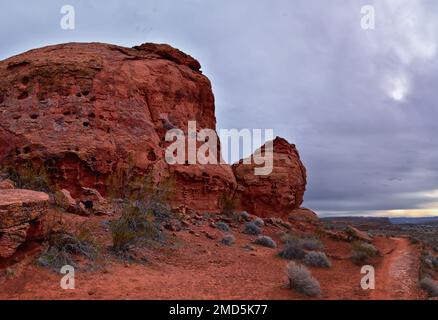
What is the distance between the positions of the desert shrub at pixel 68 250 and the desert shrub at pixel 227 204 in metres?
10.6

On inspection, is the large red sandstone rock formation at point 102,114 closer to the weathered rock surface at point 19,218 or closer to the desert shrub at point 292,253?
the weathered rock surface at point 19,218

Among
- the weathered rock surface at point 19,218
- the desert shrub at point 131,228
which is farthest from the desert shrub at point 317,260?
the weathered rock surface at point 19,218

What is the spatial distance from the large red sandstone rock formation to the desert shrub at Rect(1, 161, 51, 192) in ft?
0.90

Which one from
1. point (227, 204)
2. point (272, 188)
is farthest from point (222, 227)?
point (272, 188)

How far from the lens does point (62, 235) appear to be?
764cm

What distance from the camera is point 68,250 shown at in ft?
24.8

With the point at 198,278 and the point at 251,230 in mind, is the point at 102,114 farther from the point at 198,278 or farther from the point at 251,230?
the point at 198,278

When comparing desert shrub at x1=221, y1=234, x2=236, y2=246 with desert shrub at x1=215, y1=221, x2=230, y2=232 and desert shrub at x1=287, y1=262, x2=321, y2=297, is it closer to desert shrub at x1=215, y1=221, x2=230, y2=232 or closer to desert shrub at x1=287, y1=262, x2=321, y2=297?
desert shrub at x1=215, y1=221, x2=230, y2=232

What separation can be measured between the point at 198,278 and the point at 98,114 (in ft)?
31.3

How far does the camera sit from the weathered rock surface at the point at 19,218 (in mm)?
6064

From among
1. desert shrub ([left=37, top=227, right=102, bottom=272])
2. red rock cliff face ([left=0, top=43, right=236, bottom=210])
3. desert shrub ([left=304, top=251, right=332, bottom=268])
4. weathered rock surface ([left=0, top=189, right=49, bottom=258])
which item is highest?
red rock cliff face ([left=0, top=43, right=236, bottom=210])

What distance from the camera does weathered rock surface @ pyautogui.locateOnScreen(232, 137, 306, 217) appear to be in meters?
22.5

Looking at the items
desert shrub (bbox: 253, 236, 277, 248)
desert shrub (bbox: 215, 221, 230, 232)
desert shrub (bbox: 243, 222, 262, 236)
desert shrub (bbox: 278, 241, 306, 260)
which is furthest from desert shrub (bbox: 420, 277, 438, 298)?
desert shrub (bbox: 215, 221, 230, 232)
